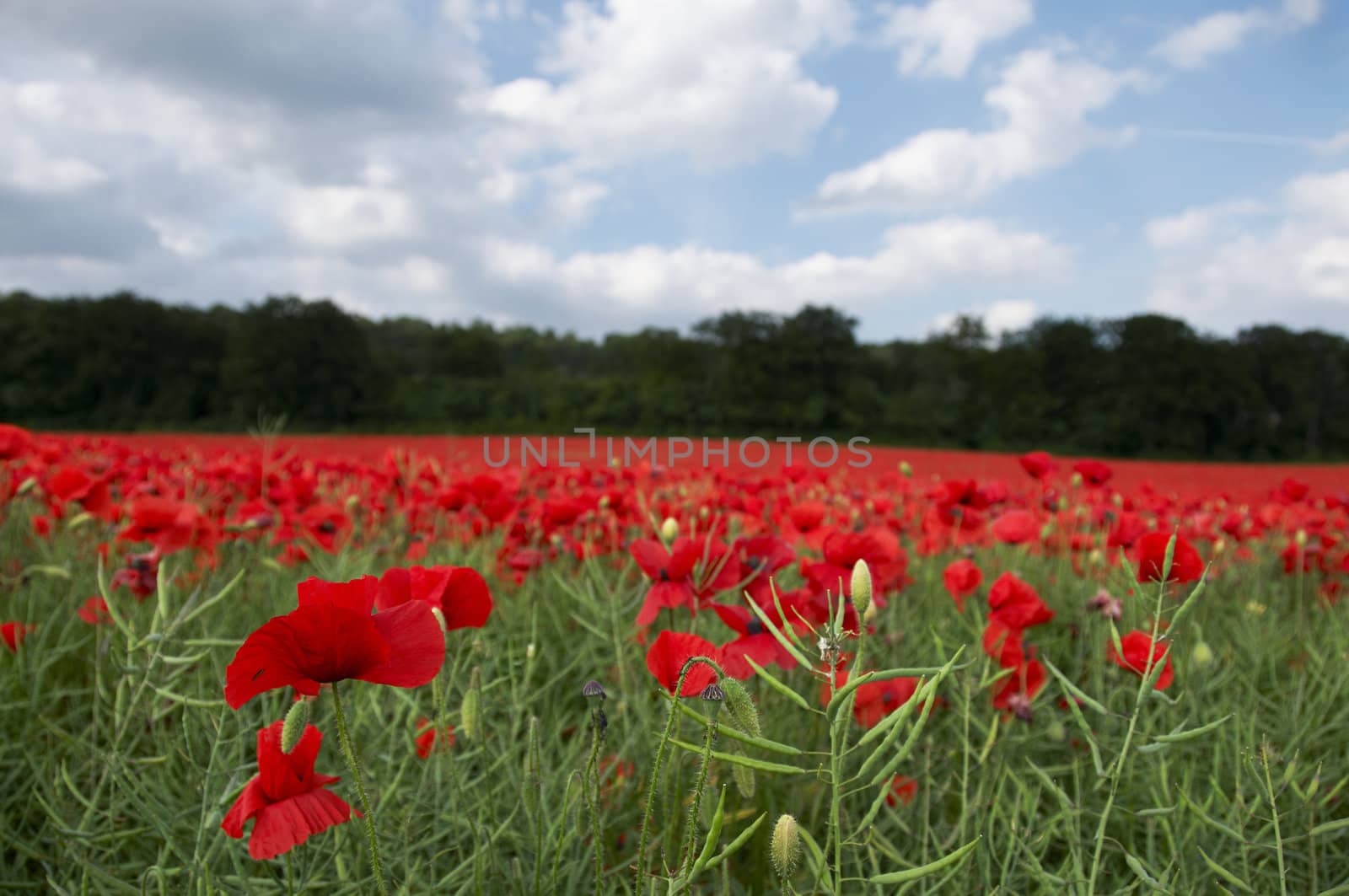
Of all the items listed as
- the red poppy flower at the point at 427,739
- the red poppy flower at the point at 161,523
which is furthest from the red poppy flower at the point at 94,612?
the red poppy flower at the point at 427,739

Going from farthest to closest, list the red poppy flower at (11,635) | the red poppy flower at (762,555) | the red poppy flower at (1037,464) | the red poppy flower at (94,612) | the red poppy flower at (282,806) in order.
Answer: the red poppy flower at (1037,464), the red poppy flower at (94,612), the red poppy flower at (11,635), the red poppy flower at (762,555), the red poppy flower at (282,806)

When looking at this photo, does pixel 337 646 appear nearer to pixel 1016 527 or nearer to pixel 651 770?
pixel 651 770

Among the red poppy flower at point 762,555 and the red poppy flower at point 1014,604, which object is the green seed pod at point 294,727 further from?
the red poppy flower at point 1014,604

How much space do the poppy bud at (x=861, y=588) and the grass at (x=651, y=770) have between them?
78mm

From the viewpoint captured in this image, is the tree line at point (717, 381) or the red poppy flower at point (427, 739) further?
the tree line at point (717, 381)

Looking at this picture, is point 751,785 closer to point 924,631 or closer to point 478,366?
point 924,631

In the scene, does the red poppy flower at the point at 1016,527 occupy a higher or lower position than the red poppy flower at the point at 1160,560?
lower

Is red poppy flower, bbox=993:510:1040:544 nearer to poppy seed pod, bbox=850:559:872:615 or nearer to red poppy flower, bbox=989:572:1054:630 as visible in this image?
red poppy flower, bbox=989:572:1054:630

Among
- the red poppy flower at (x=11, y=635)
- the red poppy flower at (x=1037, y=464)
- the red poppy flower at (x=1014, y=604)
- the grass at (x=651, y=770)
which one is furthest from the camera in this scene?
the red poppy flower at (x=1037, y=464)

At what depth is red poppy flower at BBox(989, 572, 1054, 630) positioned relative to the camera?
1188mm

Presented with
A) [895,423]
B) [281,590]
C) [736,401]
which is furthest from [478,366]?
[281,590]

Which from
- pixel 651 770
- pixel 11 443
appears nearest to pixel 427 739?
pixel 651 770

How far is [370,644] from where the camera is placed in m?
0.53

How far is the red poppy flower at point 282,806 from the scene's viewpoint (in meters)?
0.65
